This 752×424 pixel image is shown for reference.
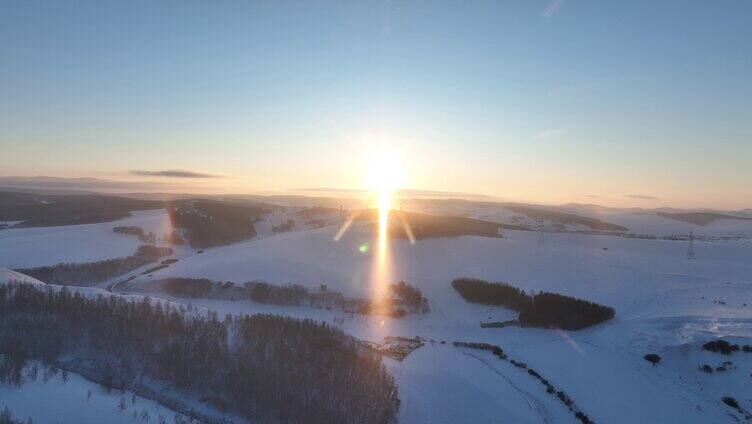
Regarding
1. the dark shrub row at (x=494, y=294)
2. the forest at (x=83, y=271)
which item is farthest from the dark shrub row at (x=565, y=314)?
the forest at (x=83, y=271)

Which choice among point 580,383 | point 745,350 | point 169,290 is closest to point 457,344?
point 580,383

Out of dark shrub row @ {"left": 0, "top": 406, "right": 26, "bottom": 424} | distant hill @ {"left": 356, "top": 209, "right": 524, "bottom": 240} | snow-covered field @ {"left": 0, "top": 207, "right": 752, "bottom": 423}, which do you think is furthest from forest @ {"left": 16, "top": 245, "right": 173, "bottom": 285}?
dark shrub row @ {"left": 0, "top": 406, "right": 26, "bottom": 424}

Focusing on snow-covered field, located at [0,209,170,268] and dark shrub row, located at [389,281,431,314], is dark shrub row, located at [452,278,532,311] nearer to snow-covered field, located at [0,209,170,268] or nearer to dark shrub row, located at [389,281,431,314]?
dark shrub row, located at [389,281,431,314]

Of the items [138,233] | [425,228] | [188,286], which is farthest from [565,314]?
[138,233]

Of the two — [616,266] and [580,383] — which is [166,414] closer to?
[580,383]

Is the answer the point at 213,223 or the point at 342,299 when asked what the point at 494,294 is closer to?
the point at 342,299

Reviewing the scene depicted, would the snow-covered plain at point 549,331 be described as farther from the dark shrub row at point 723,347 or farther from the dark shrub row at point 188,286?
the dark shrub row at point 188,286
